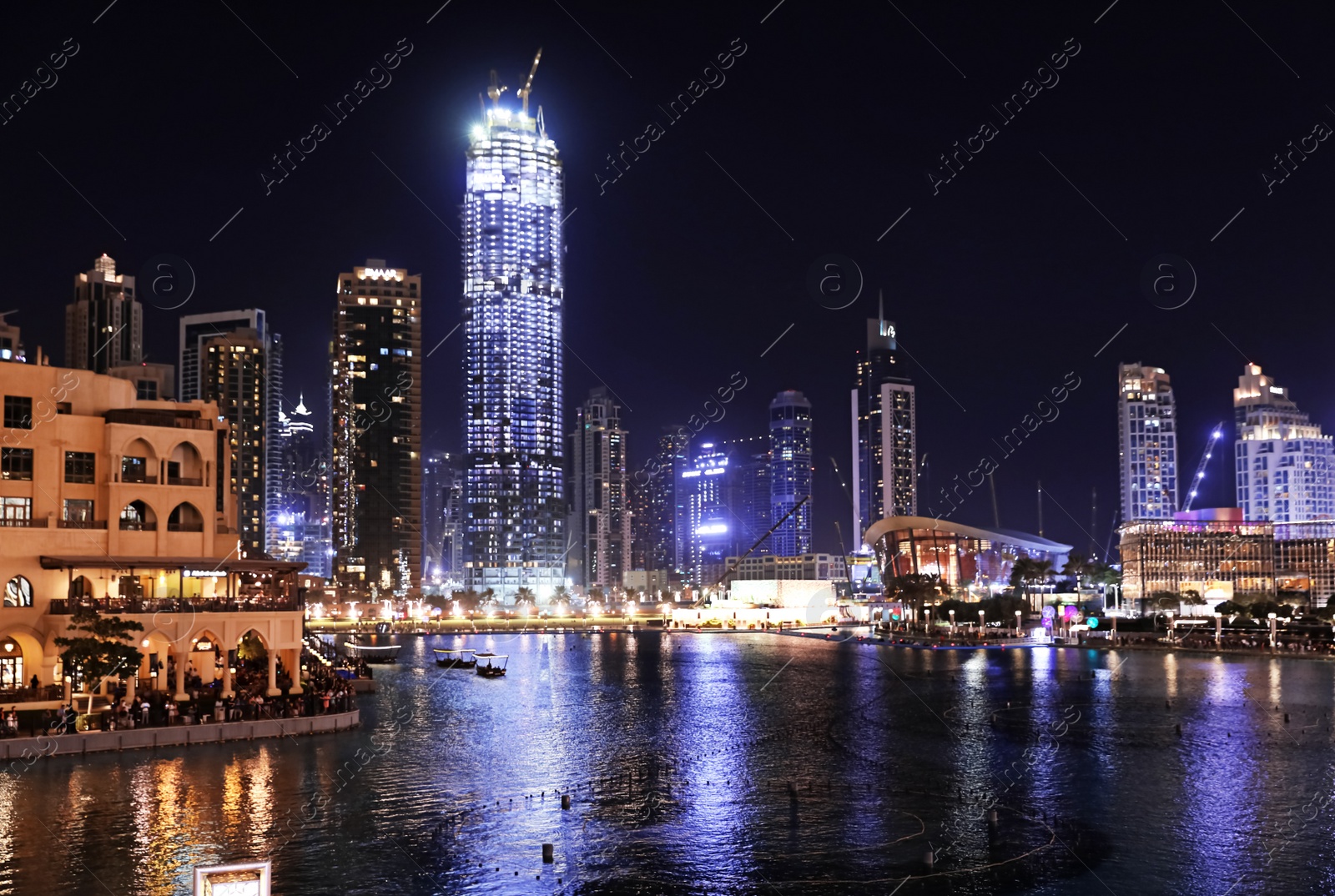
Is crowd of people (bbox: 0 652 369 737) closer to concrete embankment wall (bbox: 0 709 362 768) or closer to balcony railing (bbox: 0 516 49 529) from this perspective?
concrete embankment wall (bbox: 0 709 362 768)

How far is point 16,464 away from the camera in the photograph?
52.5 metres

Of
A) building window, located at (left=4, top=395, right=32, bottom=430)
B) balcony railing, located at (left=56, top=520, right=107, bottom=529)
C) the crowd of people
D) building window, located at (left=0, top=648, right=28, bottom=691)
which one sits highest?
building window, located at (left=4, top=395, right=32, bottom=430)

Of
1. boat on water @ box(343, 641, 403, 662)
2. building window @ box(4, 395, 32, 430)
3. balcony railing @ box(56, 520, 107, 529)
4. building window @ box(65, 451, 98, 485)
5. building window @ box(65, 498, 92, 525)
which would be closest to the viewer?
building window @ box(4, 395, 32, 430)

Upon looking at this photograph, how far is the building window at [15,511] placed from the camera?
5191 cm

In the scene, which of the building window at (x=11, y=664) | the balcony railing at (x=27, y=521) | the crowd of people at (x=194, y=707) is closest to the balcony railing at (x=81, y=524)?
the balcony railing at (x=27, y=521)

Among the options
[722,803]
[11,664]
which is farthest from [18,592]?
[722,803]

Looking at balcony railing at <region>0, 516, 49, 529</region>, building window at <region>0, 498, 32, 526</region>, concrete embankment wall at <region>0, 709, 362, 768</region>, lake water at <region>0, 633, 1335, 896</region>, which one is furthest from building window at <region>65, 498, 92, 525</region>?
lake water at <region>0, 633, 1335, 896</region>

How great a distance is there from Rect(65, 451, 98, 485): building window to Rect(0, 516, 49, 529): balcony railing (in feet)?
7.37

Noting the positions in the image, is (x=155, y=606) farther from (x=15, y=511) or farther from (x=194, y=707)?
(x=15, y=511)

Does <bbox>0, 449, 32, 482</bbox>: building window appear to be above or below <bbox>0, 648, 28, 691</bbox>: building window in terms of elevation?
above

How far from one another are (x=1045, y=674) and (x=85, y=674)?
224 feet

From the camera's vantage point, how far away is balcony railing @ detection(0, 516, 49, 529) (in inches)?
2040

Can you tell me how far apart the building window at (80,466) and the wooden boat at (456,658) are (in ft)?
169

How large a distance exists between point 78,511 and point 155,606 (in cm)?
665
